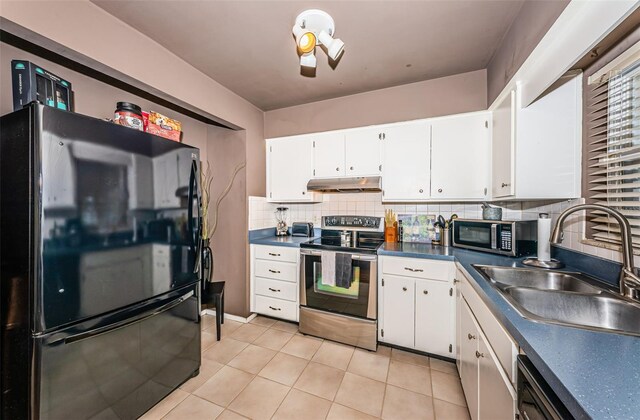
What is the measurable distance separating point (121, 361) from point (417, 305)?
2.03 metres

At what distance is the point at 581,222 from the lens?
1358mm

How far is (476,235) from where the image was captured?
6.54 feet

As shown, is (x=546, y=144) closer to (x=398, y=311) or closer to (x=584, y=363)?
(x=584, y=363)

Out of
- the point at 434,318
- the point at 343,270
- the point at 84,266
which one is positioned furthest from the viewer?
the point at 343,270

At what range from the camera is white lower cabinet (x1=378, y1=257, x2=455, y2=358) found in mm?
1921

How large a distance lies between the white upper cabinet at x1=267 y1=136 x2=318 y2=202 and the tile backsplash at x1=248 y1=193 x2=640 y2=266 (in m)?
0.25

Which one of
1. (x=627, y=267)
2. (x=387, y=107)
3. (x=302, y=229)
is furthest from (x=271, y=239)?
(x=627, y=267)

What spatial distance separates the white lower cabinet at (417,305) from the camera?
1.92 m

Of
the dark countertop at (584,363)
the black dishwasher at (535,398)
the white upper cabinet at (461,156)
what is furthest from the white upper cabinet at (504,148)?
the black dishwasher at (535,398)

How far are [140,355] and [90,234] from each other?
78 cm

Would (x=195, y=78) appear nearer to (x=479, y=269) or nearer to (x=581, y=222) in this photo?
(x=479, y=269)

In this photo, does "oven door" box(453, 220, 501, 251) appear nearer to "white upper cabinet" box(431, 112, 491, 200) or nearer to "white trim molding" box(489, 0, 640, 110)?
Answer: "white upper cabinet" box(431, 112, 491, 200)

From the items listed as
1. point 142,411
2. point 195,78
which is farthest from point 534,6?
point 142,411

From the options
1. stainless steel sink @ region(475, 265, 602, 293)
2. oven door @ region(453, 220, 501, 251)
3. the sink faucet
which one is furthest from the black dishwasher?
oven door @ region(453, 220, 501, 251)
